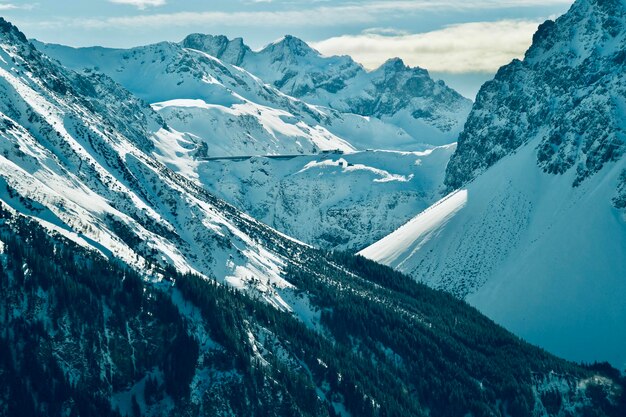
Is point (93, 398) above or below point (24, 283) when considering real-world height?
below

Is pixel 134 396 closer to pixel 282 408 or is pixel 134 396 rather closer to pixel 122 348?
pixel 122 348

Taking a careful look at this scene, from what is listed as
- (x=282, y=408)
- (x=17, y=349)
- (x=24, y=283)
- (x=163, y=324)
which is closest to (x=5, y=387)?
(x=17, y=349)

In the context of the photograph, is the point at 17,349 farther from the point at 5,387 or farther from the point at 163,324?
the point at 163,324

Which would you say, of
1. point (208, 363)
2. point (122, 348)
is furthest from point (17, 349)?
point (208, 363)

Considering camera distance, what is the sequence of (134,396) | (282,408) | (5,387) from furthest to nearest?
(282,408), (134,396), (5,387)

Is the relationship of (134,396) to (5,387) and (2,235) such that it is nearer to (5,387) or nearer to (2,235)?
(5,387)

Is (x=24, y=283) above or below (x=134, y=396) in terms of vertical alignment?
above

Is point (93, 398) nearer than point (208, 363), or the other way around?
point (93, 398)

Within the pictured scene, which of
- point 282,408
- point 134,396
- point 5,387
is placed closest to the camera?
point 5,387

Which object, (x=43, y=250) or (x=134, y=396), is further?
(x=43, y=250)
